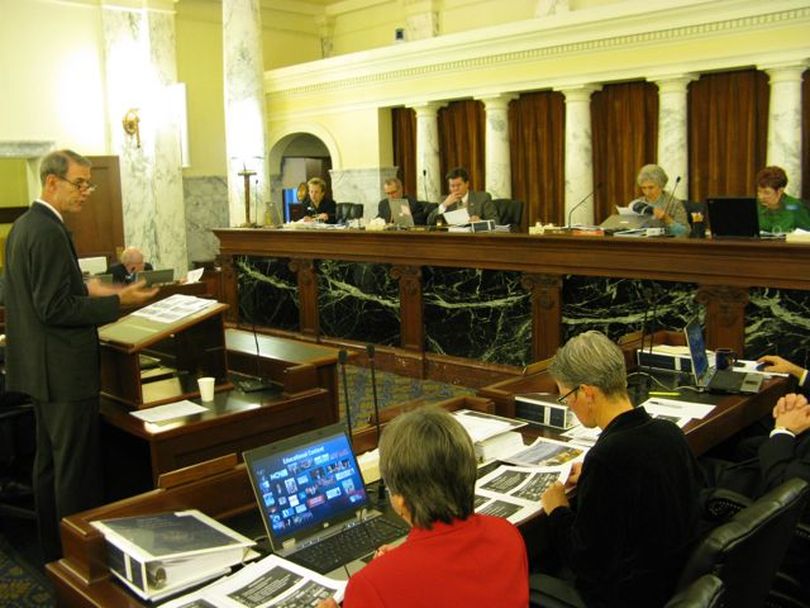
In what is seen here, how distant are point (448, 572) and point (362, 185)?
905 cm

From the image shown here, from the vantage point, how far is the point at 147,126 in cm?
998

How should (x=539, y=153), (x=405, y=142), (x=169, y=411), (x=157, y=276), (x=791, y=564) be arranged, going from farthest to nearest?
(x=405, y=142)
(x=539, y=153)
(x=157, y=276)
(x=169, y=411)
(x=791, y=564)

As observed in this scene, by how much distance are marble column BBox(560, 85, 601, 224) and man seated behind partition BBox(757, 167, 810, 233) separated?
110 inches

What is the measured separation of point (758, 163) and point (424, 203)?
3103 millimetres

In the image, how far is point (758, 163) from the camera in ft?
24.9

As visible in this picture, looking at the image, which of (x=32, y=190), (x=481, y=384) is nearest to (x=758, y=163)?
(x=481, y=384)

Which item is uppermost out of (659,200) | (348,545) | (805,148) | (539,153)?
(539,153)

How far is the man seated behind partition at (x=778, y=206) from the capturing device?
203 inches

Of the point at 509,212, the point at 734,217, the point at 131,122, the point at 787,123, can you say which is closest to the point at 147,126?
the point at 131,122

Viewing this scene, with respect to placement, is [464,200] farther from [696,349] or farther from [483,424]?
[483,424]

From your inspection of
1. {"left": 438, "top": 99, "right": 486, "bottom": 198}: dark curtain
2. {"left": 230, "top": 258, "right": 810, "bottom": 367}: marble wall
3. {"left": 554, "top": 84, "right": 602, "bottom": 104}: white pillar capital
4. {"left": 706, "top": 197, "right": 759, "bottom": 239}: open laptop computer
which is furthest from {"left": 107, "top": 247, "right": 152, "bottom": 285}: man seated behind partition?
{"left": 438, "top": 99, "right": 486, "bottom": 198}: dark curtain

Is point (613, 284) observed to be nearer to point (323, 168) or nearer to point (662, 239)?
point (662, 239)

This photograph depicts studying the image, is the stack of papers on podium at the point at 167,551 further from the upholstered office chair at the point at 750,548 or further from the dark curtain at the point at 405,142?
the dark curtain at the point at 405,142

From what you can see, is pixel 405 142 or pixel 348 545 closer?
pixel 348 545
